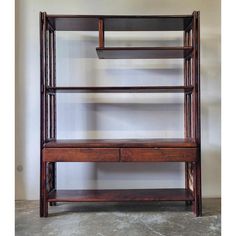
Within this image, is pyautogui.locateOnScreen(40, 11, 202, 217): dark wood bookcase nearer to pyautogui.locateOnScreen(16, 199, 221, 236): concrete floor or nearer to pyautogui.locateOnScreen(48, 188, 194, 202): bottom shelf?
pyautogui.locateOnScreen(48, 188, 194, 202): bottom shelf

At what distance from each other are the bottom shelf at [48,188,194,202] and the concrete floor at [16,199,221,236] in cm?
14

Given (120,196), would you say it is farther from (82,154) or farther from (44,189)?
(44,189)

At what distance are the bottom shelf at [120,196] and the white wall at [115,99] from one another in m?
0.29

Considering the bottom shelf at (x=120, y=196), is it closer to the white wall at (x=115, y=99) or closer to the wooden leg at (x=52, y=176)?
the wooden leg at (x=52, y=176)

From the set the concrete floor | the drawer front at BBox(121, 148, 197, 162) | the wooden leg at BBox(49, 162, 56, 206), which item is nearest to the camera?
the concrete floor

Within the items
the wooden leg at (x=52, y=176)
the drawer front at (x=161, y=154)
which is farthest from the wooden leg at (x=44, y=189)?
the drawer front at (x=161, y=154)

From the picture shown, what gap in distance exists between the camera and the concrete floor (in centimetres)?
215

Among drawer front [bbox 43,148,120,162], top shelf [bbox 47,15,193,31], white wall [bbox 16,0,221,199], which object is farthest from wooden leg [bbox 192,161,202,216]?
top shelf [bbox 47,15,193,31]

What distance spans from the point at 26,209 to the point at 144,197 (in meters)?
1.13

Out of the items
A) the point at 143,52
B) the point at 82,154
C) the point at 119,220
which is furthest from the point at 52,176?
the point at 143,52

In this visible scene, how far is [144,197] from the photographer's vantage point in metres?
Result: 2.55

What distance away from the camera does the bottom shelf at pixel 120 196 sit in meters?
2.51
